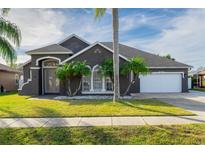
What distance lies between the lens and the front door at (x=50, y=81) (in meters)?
22.5

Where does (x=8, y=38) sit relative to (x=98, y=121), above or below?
above

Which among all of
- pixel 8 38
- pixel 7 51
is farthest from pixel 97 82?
pixel 8 38

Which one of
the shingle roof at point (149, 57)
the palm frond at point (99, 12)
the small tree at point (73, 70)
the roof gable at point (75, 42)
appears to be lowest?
the small tree at point (73, 70)

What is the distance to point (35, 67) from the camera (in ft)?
70.4

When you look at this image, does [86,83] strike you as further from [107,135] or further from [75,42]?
[107,135]

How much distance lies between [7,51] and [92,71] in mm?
8168

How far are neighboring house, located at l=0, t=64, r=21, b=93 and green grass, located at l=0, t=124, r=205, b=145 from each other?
22.8m

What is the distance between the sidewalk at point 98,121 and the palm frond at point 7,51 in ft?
17.3

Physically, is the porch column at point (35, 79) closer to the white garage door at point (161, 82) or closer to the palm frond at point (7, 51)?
the palm frond at point (7, 51)

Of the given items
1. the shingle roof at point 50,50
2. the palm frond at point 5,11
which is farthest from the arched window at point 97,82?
the palm frond at point 5,11

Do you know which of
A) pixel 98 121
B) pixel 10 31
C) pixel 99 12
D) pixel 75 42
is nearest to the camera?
pixel 98 121

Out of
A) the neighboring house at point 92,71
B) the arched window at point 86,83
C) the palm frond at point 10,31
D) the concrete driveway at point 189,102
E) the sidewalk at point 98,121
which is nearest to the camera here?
the sidewalk at point 98,121

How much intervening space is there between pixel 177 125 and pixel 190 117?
6.01 feet

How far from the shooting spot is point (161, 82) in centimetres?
2473
